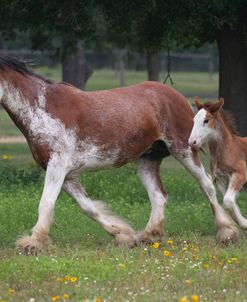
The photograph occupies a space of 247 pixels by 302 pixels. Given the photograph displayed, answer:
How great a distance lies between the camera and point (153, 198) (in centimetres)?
1301

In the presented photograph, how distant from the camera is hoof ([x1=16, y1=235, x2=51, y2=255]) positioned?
1146 cm

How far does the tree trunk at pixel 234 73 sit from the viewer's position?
18641 mm

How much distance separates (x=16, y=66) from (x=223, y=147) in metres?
2.96

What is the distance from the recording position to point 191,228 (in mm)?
13805

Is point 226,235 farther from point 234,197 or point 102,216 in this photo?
point 102,216

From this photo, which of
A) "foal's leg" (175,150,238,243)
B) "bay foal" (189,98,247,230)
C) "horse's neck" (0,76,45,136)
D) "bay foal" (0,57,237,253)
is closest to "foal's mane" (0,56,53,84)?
"bay foal" (0,57,237,253)

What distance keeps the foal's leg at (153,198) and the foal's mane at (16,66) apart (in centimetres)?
173

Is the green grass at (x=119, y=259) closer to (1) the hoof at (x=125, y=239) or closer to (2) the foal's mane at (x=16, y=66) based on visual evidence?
(1) the hoof at (x=125, y=239)

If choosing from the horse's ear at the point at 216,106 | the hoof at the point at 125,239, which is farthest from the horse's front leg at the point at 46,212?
the horse's ear at the point at 216,106

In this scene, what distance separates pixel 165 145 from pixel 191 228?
139cm

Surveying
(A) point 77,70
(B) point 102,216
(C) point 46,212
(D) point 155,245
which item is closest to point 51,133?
(C) point 46,212

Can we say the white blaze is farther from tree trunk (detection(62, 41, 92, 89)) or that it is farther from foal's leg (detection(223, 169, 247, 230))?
tree trunk (detection(62, 41, 92, 89))

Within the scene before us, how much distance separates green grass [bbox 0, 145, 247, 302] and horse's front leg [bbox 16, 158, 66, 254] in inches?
5.5

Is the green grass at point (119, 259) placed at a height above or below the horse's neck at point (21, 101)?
below
